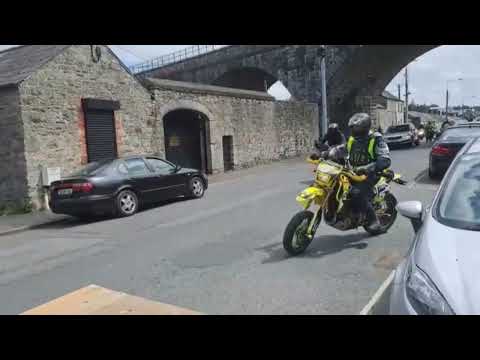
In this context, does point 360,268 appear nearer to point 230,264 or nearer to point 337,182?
point 337,182

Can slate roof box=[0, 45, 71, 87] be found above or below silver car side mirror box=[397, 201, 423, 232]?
above

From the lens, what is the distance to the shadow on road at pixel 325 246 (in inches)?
214

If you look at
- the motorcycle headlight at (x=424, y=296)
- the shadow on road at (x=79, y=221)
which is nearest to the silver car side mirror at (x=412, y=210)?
the motorcycle headlight at (x=424, y=296)

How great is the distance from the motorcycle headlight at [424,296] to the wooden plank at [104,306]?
174 cm

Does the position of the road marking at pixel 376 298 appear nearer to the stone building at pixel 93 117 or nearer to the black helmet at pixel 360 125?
the black helmet at pixel 360 125

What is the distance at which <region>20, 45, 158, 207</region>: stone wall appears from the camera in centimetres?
1149

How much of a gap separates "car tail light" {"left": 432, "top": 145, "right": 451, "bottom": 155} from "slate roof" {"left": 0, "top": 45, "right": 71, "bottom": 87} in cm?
1024

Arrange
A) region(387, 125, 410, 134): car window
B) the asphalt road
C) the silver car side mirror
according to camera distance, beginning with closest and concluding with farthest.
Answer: the silver car side mirror → the asphalt road → region(387, 125, 410, 134): car window

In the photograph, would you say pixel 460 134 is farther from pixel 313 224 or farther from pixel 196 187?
pixel 313 224

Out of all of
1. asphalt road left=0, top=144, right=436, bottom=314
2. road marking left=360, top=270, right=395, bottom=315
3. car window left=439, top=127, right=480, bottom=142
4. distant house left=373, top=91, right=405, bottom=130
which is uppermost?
distant house left=373, top=91, right=405, bottom=130

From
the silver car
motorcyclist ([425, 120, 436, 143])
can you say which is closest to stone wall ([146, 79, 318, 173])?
motorcyclist ([425, 120, 436, 143])

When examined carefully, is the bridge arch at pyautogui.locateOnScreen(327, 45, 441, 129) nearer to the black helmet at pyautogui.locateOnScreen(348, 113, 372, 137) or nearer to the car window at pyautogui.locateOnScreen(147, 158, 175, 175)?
the car window at pyautogui.locateOnScreen(147, 158, 175, 175)

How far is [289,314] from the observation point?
3660 millimetres
